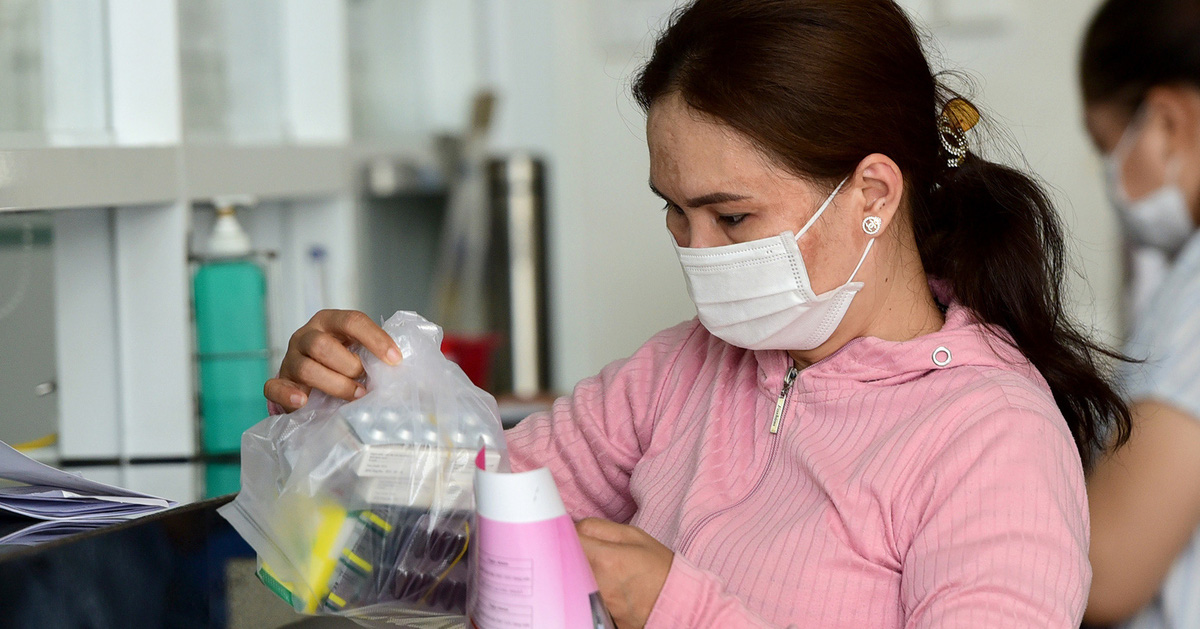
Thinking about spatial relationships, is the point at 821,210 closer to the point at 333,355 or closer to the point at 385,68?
the point at 333,355

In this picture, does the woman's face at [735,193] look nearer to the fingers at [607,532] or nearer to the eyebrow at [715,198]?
the eyebrow at [715,198]

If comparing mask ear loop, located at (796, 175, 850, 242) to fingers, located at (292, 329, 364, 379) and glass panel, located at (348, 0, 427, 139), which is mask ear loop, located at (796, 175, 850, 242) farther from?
glass panel, located at (348, 0, 427, 139)

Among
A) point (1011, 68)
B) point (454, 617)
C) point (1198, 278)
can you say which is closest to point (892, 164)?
point (1198, 278)

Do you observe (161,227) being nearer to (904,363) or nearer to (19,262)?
(19,262)

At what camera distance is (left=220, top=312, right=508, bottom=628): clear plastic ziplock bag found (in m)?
0.85

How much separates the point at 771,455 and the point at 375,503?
14.8 inches

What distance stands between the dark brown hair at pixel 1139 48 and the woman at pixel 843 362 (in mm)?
373

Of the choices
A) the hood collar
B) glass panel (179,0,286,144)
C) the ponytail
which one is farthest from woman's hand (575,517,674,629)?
glass panel (179,0,286,144)

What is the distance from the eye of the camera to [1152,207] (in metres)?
1.55

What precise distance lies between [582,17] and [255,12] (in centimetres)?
97

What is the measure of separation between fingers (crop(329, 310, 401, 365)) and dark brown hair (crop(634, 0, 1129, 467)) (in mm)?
333

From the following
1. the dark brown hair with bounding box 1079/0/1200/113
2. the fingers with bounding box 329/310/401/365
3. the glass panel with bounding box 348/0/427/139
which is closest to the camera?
the fingers with bounding box 329/310/401/365

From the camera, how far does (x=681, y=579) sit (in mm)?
830

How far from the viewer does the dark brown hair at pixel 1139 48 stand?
134 centimetres
